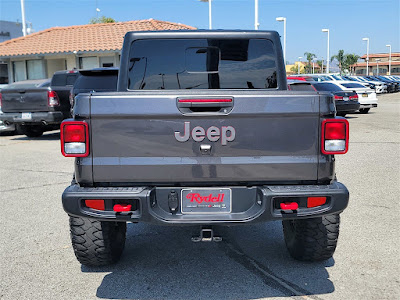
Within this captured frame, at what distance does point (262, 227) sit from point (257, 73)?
71.7 inches

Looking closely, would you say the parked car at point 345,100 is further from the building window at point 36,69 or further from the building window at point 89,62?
the building window at point 36,69

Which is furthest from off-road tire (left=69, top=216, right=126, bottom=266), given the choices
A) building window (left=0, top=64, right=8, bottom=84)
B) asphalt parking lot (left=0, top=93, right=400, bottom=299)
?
building window (left=0, top=64, right=8, bottom=84)

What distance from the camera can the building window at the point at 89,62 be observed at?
94.3 ft

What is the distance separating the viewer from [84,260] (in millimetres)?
4102

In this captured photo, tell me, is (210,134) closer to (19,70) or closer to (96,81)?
(96,81)

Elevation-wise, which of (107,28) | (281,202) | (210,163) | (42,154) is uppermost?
(107,28)

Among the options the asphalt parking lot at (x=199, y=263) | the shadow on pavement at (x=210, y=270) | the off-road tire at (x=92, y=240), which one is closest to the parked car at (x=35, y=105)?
the asphalt parking lot at (x=199, y=263)

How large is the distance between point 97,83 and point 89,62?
18.8 m

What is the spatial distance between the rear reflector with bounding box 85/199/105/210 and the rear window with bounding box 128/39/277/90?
1.31 m

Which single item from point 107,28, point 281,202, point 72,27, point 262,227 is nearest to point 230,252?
point 262,227

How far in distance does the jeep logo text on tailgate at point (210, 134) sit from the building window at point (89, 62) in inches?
1034

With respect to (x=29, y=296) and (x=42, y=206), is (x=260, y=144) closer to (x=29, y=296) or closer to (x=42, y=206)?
(x=29, y=296)

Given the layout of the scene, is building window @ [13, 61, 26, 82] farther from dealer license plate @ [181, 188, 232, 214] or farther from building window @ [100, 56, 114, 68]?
dealer license plate @ [181, 188, 232, 214]

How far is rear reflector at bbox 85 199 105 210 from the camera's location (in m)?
3.55
